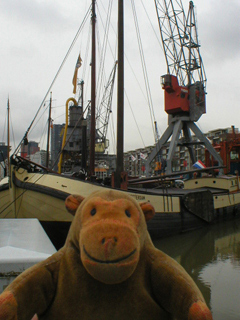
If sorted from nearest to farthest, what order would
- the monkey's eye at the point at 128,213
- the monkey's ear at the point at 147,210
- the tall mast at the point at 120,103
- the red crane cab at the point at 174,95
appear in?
the monkey's eye at the point at 128,213 → the monkey's ear at the point at 147,210 → the tall mast at the point at 120,103 → the red crane cab at the point at 174,95

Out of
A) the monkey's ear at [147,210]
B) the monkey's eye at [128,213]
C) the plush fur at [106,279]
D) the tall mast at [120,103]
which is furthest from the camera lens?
the tall mast at [120,103]

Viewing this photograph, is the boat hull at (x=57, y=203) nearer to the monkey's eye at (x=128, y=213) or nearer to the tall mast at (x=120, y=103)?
the tall mast at (x=120, y=103)

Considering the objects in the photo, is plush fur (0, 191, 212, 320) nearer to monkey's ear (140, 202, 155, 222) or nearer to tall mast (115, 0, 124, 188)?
monkey's ear (140, 202, 155, 222)

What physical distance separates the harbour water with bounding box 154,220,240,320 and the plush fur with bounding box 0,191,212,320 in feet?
9.81

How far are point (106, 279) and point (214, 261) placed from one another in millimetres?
6750

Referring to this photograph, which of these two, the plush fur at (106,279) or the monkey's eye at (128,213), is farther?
the monkey's eye at (128,213)

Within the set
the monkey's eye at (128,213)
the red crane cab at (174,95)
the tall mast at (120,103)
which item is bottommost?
the monkey's eye at (128,213)

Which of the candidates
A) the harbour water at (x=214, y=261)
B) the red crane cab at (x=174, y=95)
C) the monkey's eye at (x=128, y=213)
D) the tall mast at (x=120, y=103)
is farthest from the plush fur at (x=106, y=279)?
the red crane cab at (x=174, y=95)

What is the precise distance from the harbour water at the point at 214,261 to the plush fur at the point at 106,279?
2989 mm

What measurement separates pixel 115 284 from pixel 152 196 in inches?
322

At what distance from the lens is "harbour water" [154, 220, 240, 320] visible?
4.73m

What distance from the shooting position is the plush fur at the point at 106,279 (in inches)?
60.2

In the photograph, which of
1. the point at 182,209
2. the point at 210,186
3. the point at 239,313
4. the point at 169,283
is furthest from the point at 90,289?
the point at 210,186

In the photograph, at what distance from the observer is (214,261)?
7.55m
